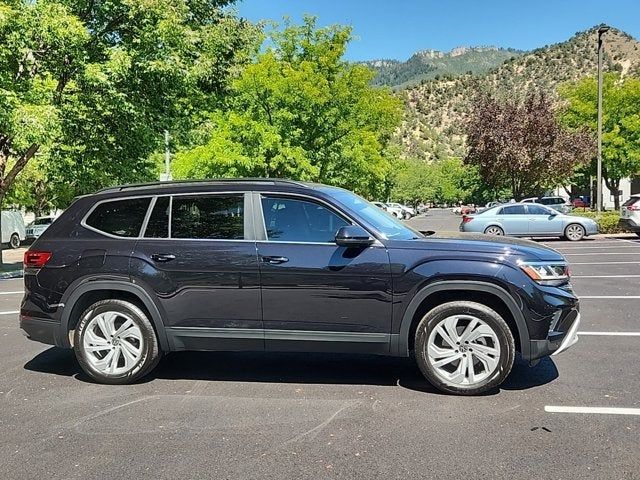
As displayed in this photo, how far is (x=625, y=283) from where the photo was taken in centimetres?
1066

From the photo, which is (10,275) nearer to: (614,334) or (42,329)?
(42,329)

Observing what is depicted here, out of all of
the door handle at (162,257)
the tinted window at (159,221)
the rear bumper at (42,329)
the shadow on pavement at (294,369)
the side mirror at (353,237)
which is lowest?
the shadow on pavement at (294,369)

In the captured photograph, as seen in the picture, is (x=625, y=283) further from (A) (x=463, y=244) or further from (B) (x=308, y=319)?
(B) (x=308, y=319)

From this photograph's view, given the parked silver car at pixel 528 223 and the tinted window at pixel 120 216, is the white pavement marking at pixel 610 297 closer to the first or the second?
the tinted window at pixel 120 216

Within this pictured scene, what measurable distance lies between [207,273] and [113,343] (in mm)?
1119

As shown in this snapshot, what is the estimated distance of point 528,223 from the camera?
2036 cm

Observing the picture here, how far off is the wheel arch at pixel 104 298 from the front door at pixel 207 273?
0.31 feet

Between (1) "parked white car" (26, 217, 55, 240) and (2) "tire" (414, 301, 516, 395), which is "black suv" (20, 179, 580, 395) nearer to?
(2) "tire" (414, 301, 516, 395)

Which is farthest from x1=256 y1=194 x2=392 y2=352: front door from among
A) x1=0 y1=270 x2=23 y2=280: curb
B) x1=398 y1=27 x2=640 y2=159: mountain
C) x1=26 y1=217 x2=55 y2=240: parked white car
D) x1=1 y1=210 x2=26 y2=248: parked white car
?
x1=398 y1=27 x2=640 y2=159: mountain

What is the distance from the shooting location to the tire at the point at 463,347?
4746 mm

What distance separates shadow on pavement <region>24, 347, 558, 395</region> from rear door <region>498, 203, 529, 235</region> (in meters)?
15.2

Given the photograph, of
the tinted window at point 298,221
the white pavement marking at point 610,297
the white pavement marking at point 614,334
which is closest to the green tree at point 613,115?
the white pavement marking at point 610,297

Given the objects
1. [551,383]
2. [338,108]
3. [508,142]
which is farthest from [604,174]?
[551,383]

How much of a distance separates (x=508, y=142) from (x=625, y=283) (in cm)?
1679
